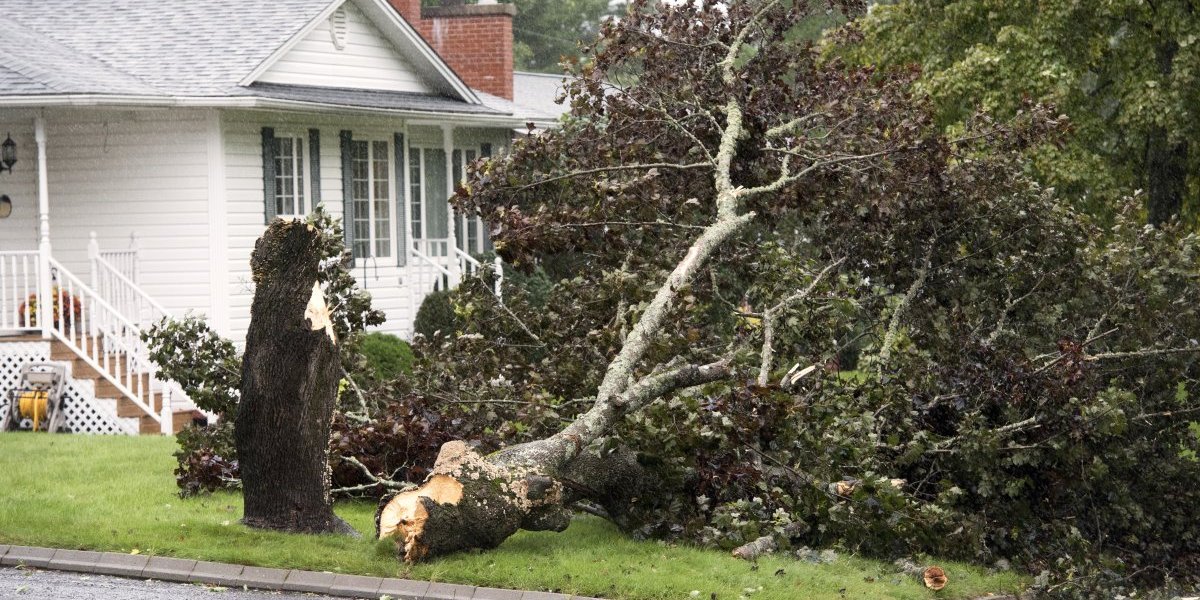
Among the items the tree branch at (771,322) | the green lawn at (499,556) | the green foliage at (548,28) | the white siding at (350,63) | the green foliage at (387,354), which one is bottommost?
the green foliage at (387,354)

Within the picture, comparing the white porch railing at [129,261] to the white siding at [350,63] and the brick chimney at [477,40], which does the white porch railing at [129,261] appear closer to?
the white siding at [350,63]

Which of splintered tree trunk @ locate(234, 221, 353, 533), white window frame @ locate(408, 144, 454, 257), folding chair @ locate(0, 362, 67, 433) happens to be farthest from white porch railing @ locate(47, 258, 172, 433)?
splintered tree trunk @ locate(234, 221, 353, 533)

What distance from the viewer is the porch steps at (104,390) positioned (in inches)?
663

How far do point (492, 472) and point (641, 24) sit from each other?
5.54 metres

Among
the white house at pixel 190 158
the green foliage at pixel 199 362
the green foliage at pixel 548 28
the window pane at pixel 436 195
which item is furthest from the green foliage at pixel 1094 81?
the green foliage at pixel 548 28

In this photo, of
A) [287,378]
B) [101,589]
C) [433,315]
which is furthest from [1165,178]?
[101,589]

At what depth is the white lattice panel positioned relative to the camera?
1683 centimetres

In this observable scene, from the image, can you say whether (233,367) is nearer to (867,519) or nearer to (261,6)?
(867,519)

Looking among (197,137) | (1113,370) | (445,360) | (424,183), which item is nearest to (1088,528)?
(1113,370)

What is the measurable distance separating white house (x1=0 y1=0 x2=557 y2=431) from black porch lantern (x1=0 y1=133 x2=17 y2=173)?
5 centimetres

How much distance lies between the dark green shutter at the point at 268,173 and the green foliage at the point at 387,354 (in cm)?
205

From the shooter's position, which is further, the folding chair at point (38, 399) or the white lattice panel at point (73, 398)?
the white lattice panel at point (73, 398)

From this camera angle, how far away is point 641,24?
1345cm

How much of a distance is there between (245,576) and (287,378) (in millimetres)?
1226
